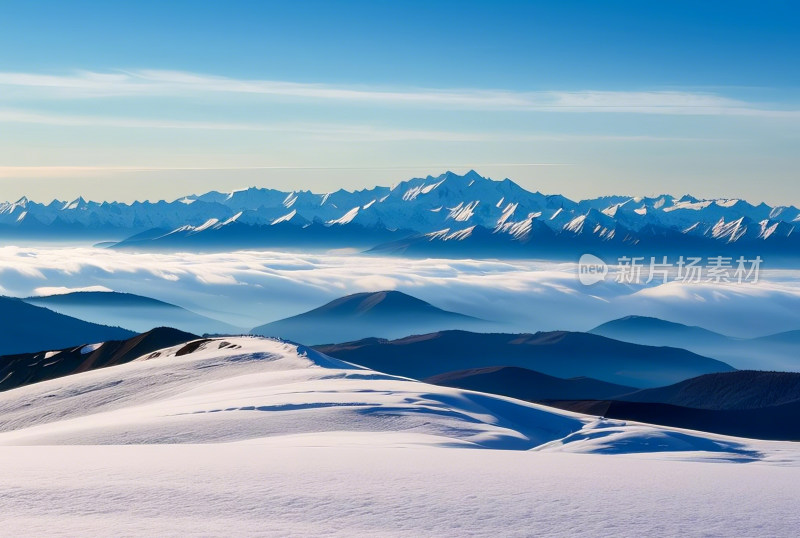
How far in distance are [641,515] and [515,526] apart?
104 inches

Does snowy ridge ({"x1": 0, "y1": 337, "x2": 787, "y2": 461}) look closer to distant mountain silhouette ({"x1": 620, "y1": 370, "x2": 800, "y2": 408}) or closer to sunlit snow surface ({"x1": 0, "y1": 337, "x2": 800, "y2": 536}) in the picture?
sunlit snow surface ({"x1": 0, "y1": 337, "x2": 800, "y2": 536})

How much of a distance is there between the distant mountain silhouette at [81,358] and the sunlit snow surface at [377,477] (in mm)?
95301

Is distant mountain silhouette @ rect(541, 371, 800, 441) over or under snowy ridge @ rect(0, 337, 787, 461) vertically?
under

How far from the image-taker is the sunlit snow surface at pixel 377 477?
15898 mm

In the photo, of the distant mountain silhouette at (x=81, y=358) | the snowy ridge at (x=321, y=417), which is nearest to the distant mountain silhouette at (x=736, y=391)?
the distant mountain silhouette at (x=81, y=358)

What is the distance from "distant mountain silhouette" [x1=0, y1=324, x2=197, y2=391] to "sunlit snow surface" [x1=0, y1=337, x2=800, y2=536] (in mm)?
95301

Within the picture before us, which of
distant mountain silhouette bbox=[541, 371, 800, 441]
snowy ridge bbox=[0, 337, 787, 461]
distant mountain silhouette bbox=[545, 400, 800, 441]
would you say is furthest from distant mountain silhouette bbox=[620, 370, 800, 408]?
snowy ridge bbox=[0, 337, 787, 461]

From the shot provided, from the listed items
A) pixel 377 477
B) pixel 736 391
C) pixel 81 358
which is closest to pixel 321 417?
pixel 377 477

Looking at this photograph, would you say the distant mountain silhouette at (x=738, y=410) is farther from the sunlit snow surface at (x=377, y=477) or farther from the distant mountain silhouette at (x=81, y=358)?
the sunlit snow surface at (x=377, y=477)

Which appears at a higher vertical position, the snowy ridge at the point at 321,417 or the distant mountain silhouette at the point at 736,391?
the snowy ridge at the point at 321,417

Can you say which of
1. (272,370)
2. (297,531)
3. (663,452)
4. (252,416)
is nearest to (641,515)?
(297,531)

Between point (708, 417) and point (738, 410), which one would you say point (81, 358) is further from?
point (738, 410)

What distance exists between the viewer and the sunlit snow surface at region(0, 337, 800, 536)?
52.2 feet

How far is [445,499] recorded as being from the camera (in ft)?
58.2
